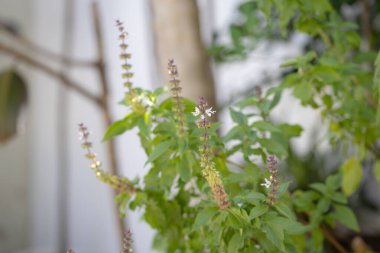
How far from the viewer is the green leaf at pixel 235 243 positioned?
48 cm

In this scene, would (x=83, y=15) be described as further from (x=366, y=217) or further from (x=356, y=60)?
(x=356, y=60)

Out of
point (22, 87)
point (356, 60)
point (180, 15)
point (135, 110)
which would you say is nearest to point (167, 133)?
point (135, 110)

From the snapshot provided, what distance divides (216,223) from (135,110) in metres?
0.17

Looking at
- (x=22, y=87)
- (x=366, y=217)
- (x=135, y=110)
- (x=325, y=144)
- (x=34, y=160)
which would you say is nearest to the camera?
(x=135, y=110)

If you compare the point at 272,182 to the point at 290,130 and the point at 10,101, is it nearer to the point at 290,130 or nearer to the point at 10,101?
the point at 290,130

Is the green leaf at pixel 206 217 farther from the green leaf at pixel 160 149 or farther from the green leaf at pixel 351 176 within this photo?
the green leaf at pixel 351 176

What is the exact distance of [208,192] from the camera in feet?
1.78

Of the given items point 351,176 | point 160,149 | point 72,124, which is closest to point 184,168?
point 160,149

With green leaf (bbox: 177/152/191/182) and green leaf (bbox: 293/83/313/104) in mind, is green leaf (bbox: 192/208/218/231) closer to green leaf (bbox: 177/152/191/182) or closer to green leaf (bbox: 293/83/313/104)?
green leaf (bbox: 177/152/191/182)

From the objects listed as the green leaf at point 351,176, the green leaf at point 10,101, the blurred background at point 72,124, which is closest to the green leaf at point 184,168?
the green leaf at point 351,176

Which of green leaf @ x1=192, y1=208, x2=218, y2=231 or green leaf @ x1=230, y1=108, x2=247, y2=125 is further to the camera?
green leaf @ x1=230, y1=108, x2=247, y2=125

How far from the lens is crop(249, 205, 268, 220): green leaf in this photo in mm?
467

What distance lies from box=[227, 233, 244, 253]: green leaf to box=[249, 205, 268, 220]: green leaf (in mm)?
28

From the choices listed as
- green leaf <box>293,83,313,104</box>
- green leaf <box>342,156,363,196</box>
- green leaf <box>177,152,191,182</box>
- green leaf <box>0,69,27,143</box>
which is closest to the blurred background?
green leaf <box>0,69,27,143</box>
